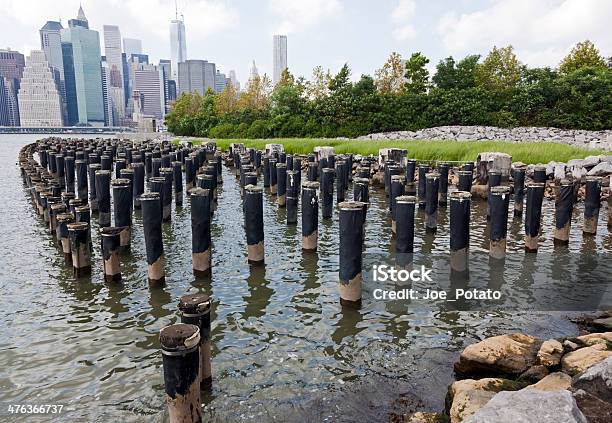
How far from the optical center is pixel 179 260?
11117 mm

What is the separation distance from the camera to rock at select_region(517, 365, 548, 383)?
17.1ft

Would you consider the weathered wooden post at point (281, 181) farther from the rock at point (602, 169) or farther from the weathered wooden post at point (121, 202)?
the rock at point (602, 169)

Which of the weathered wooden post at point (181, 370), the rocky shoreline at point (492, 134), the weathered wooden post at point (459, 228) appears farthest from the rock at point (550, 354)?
the rocky shoreline at point (492, 134)

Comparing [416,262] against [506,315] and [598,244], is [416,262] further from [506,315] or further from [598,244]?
[598,244]

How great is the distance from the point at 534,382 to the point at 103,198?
39.1ft

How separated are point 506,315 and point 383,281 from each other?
2.41 m

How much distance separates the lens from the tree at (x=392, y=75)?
54969mm

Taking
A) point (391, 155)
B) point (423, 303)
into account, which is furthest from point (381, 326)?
point (391, 155)

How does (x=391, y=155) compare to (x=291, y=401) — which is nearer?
(x=291, y=401)

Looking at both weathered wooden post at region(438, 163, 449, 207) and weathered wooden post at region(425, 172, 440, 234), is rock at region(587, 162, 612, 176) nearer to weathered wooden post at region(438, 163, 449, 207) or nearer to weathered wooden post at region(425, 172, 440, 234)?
weathered wooden post at region(438, 163, 449, 207)

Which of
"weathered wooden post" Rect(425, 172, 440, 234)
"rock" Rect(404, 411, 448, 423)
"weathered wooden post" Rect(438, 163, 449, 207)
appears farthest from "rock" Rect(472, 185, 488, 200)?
"rock" Rect(404, 411, 448, 423)

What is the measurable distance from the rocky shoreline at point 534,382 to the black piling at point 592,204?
A: 5941 mm

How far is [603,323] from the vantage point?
23.1 feet

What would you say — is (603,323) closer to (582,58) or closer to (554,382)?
(554,382)
